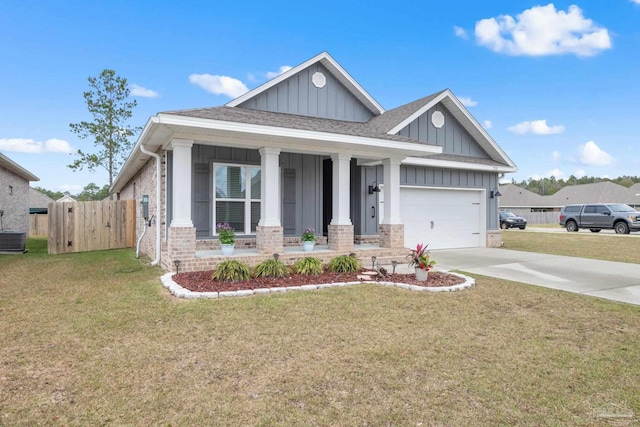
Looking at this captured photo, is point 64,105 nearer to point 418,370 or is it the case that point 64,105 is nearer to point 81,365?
point 81,365

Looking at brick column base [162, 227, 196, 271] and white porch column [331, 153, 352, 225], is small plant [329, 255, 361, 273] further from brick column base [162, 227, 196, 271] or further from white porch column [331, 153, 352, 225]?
brick column base [162, 227, 196, 271]

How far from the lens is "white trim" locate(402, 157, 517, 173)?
11938 millimetres

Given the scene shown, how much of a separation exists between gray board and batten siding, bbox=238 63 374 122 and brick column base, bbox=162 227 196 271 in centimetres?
427

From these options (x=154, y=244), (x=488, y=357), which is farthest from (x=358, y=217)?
(x=488, y=357)

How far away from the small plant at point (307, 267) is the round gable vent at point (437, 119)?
7498 mm

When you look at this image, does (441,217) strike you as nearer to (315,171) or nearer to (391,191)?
(391,191)

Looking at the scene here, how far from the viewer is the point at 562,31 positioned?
1505 centimetres

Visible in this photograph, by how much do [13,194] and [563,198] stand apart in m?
54.7

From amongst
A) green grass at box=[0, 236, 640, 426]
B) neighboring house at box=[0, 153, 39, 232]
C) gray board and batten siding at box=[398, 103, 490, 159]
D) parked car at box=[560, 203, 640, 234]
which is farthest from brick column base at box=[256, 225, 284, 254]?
parked car at box=[560, 203, 640, 234]

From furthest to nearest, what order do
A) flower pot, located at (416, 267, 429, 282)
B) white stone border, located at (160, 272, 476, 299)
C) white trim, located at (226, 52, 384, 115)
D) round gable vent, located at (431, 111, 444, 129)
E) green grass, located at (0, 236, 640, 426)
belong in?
round gable vent, located at (431, 111, 444, 129) < white trim, located at (226, 52, 384, 115) < flower pot, located at (416, 267, 429, 282) < white stone border, located at (160, 272, 476, 299) < green grass, located at (0, 236, 640, 426)

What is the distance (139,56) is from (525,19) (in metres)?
18.2

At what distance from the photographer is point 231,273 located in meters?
6.68

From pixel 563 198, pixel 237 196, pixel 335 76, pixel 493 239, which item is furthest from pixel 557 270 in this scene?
pixel 563 198

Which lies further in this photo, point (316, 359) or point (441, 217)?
point (441, 217)
